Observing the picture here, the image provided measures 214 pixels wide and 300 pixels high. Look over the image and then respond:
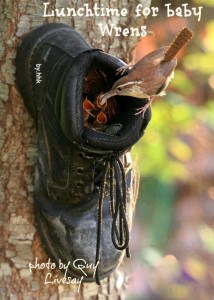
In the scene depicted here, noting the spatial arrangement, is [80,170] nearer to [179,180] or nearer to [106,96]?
[106,96]

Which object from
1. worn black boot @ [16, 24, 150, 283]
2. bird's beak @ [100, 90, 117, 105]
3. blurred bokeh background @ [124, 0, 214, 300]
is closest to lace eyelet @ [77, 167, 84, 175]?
worn black boot @ [16, 24, 150, 283]

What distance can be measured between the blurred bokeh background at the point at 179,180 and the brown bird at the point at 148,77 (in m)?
0.90

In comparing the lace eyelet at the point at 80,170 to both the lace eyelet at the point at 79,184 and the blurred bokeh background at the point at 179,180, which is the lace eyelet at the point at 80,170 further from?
the blurred bokeh background at the point at 179,180

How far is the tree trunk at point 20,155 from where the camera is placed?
56.8 inches

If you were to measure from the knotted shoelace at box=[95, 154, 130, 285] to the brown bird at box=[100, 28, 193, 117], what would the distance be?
0.31 feet

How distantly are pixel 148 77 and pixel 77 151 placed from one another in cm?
16

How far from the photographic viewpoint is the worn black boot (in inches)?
51.4

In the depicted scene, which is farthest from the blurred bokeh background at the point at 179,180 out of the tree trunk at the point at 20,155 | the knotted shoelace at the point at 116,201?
the knotted shoelace at the point at 116,201

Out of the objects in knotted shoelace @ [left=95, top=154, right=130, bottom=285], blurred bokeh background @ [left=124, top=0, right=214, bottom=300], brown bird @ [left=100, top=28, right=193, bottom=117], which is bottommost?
blurred bokeh background @ [left=124, top=0, right=214, bottom=300]

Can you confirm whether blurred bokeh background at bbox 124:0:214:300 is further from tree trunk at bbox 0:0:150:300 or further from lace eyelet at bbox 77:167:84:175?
lace eyelet at bbox 77:167:84:175

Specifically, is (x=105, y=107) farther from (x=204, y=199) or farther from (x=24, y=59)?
(x=204, y=199)

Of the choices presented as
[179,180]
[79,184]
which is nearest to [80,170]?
[79,184]

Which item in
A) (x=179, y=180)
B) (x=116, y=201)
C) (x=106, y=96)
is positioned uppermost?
(x=106, y=96)

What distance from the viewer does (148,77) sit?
4.28 ft
